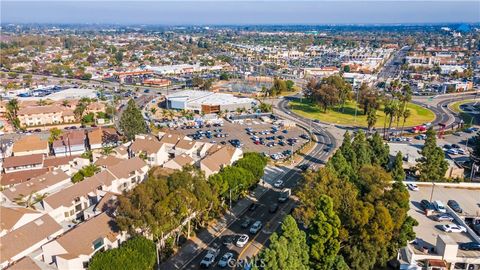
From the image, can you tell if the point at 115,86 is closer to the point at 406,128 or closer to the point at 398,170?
the point at 406,128

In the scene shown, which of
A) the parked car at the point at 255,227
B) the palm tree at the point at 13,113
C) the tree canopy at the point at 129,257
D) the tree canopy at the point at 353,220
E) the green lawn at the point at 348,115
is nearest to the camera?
the tree canopy at the point at 129,257

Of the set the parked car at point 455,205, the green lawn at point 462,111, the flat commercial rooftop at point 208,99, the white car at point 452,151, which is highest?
the parked car at point 455,205

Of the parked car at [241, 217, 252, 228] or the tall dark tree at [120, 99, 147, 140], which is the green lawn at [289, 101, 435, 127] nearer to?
the tall dark tree at [120, 99, 147, 140]

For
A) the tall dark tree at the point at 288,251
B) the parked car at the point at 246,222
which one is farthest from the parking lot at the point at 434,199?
the parked car at the point at 246,222

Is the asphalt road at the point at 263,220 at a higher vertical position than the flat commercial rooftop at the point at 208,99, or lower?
lower

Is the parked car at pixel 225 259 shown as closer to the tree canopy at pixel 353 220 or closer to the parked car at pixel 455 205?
the tree canopy at pixel 353 220

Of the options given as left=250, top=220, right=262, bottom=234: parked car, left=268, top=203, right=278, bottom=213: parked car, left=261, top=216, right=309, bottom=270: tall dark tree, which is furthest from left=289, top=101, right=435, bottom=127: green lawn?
left=261, top=216, right=309, bottom=270: tall dark tree

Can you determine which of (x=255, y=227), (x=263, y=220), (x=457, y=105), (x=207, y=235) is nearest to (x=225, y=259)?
(x=207, y=235)

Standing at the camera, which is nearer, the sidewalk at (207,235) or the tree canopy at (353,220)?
the tree canopy at (353,220)
